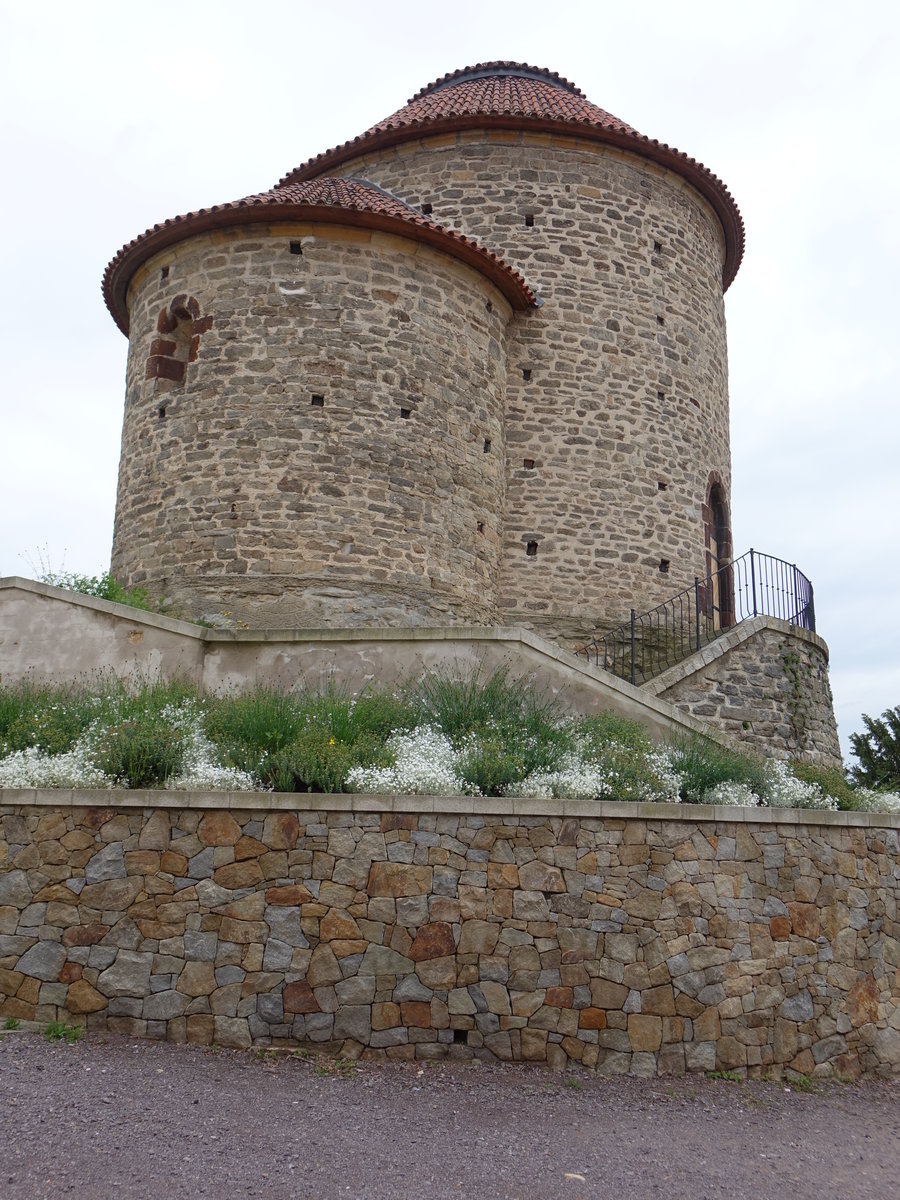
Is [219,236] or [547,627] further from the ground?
[219,236]

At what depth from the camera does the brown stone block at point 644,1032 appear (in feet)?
23.6

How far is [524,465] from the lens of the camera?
49.8 feet

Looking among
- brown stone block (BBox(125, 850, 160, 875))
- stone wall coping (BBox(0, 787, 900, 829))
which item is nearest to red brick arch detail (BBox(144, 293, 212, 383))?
stone wall coping (BBox(0, 787, 900, 829))

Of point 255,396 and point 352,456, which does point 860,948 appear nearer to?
point 352,456

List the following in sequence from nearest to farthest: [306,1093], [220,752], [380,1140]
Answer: [380,1140] → [306,1093] → [220,752]

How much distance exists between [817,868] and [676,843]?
5.08ft

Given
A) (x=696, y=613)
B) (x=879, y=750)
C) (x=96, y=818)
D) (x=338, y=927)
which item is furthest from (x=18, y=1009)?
(x=879, y=750)

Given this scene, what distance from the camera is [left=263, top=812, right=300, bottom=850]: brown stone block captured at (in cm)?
723

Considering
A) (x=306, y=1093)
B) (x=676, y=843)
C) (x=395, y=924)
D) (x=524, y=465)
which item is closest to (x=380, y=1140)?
(x=306, y=1093)

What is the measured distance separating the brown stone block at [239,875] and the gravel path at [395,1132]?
1055 millimetres

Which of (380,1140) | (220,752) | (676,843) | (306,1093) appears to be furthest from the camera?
(220,752)

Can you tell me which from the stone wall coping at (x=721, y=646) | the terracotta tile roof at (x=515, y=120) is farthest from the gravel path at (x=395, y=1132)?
the terracotta tile roof at (x=515, y=120)

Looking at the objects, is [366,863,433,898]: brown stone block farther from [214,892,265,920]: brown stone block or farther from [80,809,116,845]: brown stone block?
[80,809,116,845]: brown stone block

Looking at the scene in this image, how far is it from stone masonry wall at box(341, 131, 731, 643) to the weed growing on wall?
213 inches
